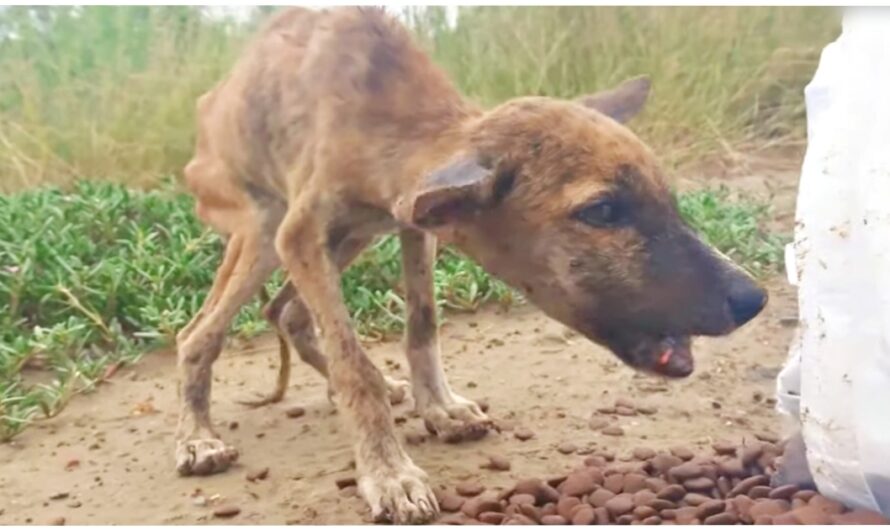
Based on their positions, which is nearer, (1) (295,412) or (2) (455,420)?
(2) (455,420)

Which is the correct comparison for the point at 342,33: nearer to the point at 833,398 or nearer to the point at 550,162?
the point at 550,162

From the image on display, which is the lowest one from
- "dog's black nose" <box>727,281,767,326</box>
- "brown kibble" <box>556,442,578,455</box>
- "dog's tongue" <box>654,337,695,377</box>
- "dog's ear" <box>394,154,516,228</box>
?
"brown kibble" <box>556,442,578,455</box>

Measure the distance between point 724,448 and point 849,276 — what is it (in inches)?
Answer: 20.5

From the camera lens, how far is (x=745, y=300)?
85.7 inches

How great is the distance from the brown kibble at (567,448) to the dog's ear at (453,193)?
1.65 ft

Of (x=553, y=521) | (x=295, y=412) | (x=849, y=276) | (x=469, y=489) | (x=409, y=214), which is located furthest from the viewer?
(x=295, y=412)

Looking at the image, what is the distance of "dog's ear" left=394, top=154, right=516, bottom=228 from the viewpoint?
82.9 inches

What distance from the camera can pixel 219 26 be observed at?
2865 millimetres

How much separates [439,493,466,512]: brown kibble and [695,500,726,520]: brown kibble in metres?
0.37

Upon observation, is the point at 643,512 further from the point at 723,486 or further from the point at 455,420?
the point at 455,420

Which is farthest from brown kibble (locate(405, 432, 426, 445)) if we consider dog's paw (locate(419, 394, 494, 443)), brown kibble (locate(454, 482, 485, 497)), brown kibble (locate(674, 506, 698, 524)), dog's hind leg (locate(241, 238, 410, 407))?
brown kibble (locate(674, 506, 698, 524))

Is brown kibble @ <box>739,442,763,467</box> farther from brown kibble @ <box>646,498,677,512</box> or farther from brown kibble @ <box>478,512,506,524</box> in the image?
brown kibble @ <box>478,512,506,524</box>

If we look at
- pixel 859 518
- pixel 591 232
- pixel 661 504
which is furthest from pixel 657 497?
pixel 591 232

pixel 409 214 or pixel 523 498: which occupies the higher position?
pixel 409 214
